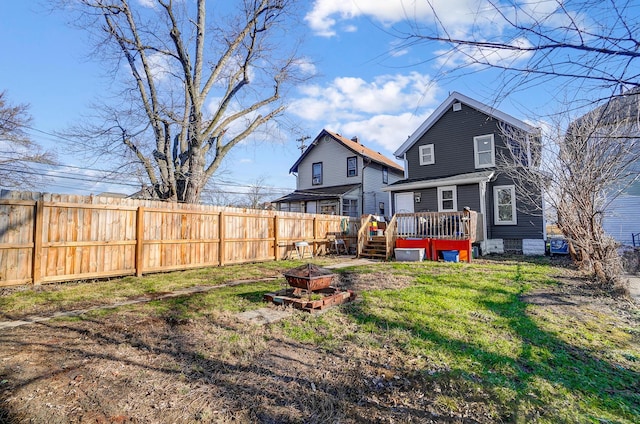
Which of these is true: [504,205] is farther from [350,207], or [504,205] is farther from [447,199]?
[350,207]

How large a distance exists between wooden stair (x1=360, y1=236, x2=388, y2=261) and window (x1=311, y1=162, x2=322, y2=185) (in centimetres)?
1070

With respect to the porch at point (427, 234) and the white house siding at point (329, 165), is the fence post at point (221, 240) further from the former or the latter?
the white house siding at point (329, 165)

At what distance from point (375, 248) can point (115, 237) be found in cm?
922

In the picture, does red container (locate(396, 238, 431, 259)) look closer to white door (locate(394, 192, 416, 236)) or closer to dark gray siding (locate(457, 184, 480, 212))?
white door (locate(394, 192, 416, 236))

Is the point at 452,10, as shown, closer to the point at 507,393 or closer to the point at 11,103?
the point at 507,393

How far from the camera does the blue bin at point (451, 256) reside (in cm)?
1097

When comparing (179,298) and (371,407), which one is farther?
(179,298)

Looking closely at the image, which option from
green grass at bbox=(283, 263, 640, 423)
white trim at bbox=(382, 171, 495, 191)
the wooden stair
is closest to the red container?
the wooden stair

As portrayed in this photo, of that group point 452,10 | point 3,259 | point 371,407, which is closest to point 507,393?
point 371,407

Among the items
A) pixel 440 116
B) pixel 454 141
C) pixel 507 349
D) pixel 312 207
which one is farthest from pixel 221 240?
pixel 440 116

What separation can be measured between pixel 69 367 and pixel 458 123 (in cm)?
1700

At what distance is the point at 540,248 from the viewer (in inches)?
525

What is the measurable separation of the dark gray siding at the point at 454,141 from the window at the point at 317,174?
26.5ft

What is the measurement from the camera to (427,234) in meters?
11.9
